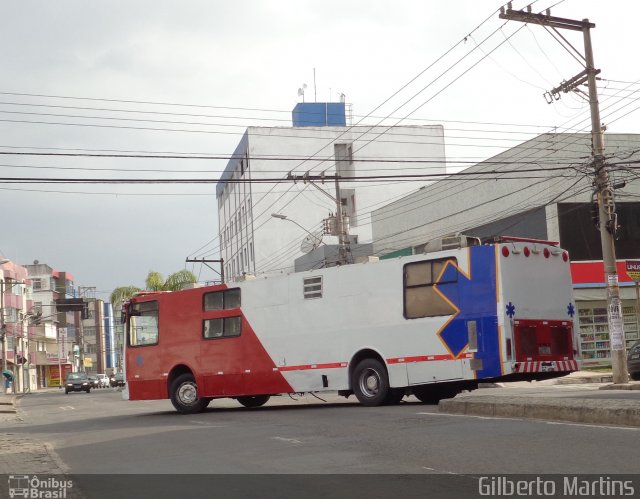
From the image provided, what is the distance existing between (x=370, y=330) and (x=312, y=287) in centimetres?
199

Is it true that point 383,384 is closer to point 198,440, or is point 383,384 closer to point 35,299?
point 198,440

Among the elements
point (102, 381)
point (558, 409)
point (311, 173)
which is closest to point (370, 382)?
point (558, 409)

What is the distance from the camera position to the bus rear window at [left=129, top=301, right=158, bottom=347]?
23.5 meters

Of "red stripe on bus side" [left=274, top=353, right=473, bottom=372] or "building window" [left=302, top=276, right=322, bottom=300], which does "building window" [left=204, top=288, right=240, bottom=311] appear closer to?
"building window" [left=302, top=276, right=322, bottom=300]

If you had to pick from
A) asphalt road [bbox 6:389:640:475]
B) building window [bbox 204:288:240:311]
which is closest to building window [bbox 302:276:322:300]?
building window [bbox 204:288:240:311]

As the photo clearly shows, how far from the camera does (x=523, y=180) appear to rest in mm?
36156

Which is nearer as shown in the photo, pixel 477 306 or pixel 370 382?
pixel 477 306

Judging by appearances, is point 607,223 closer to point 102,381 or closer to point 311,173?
point 311,173

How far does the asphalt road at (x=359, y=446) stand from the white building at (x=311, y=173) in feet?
164

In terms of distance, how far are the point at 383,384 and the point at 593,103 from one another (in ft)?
36.5

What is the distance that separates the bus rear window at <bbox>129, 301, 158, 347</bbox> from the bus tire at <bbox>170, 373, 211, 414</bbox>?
1.33 meters

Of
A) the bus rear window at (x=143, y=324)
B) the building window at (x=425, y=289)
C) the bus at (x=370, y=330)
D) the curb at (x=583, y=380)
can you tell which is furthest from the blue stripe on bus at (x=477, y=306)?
the curb at (x=583, y=380)
